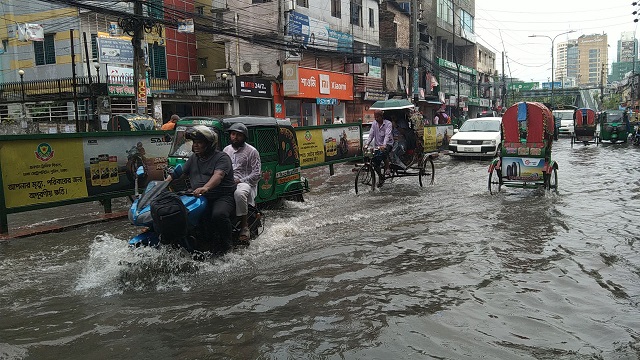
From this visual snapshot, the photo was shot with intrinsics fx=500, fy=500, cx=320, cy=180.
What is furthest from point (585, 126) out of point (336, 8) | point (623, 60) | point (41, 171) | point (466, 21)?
point (623, 60)

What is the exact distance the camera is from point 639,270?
18.6 feet

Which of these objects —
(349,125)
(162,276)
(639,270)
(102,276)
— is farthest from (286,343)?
(349,125)

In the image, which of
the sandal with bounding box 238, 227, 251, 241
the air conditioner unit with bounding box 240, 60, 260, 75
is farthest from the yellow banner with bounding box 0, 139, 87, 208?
the air conditioner unit with bounding box 240, 60, 260, 75

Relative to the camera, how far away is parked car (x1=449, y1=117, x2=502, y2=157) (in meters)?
19.2

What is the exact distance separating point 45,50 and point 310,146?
2099 centimetres

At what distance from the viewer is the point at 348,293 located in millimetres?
5055

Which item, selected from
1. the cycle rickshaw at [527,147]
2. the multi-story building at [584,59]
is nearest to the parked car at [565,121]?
the cycle rickshaw at [527,147]

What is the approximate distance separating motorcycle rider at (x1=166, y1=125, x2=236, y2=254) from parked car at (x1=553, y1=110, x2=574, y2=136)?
113ft

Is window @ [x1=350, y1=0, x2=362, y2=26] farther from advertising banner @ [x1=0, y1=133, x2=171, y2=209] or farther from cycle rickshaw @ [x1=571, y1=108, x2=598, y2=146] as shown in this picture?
advertising banner @ [x1=0, y1=133, x2=171, y2=209]

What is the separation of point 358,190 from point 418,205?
7.72 feet

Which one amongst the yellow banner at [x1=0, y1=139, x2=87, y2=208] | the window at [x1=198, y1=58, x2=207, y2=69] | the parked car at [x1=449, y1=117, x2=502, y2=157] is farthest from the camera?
the window at [x1=198, y1=58, x2=207, y2=69]

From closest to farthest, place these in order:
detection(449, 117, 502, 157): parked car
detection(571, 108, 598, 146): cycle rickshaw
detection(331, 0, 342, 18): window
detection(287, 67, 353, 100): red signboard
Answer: detection(449, 117, 502, 157): parked car < detection(571, 108, 598, 146): cycle rickshaw < detection(287, 67, 353, 100): red signboard < detection(331, 0, 342, 18): window

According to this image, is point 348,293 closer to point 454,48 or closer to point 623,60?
point 454,48

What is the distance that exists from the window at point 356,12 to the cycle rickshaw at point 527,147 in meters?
27.7
